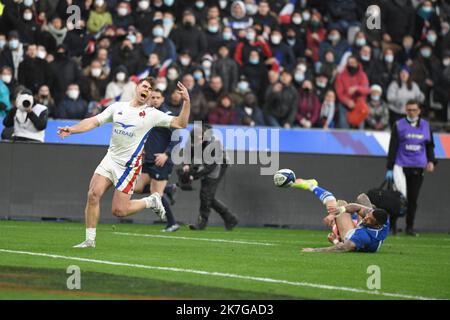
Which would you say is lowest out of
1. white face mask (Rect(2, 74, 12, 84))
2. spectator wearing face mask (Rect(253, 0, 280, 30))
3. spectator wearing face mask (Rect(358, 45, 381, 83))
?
white face mask (Rect(2, 74, 12, 84))

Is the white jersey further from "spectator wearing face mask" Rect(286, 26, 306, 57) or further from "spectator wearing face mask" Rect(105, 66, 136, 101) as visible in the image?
"spectator wearing face mask" Rect(286, 26, 306, 57)

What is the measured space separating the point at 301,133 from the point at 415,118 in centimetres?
319

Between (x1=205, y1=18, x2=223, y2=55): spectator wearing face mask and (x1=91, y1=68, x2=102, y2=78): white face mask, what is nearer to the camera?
(x1=91, y1=68, x2=102, y2=78): white face mask

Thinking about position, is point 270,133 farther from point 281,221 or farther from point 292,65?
point 292,65

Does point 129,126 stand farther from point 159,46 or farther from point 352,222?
point 159,46

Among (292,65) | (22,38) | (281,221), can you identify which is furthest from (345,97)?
(22,38)

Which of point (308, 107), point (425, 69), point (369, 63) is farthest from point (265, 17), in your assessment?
point (425, 69)

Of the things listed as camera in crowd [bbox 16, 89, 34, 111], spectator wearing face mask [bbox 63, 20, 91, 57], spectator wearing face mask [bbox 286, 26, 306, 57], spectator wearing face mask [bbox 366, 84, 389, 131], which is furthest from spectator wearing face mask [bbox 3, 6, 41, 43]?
spectator wearing face mask [bbox 366, 84, 389, 131]

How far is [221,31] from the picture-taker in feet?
94.2

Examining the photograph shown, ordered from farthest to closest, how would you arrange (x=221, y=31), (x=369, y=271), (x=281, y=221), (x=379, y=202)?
(x=221, y=31) → (x=281, y=221) → (x=379, y=202) → (x=369, y=271)

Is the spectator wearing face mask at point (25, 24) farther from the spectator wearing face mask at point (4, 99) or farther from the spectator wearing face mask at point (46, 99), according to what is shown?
the spectator wearing face mask at point (4, 99)

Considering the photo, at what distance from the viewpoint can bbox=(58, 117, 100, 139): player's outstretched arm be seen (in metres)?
15.0

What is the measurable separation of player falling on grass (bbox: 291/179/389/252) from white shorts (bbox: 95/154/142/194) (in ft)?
7.28

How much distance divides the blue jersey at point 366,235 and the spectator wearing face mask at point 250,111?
10.2 m
